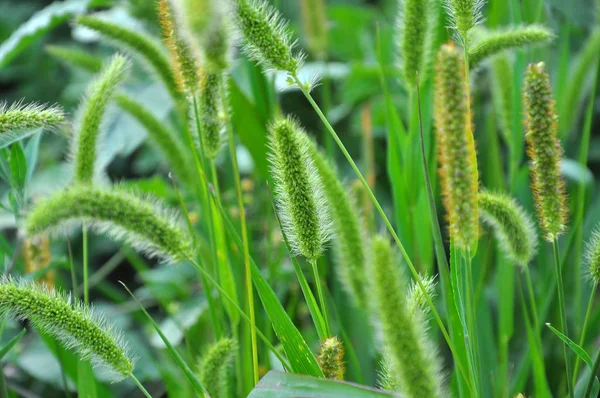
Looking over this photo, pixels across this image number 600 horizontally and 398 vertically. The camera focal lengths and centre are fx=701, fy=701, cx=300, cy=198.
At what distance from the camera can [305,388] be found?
74cm

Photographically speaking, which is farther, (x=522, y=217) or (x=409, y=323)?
(x=522, y=217)

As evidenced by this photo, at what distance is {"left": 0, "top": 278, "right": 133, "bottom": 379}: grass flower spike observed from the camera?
31.9 inches

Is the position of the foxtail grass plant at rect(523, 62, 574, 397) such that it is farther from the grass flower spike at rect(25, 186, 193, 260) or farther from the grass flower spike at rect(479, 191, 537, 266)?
the grass flower spike at rect(25, 186, 193, 260)

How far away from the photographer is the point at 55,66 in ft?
9.10

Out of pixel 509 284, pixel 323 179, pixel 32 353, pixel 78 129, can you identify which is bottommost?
pixel 32 353

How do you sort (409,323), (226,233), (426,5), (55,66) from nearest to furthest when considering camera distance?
(409,323)
(426,5)
(226,233)
(55,66)

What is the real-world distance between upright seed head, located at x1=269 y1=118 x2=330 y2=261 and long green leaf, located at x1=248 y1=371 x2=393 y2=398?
0.16 meters

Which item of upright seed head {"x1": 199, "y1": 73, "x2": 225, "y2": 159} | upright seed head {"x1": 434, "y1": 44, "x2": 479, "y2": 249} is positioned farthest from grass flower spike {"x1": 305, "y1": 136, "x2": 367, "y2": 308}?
upright seed head {"x1": 434, "y1": 44, "x2": 479, "y2": 249}

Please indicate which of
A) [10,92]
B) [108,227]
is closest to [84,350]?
[108,227]

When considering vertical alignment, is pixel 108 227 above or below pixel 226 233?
above

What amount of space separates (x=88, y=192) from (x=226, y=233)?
0.38m

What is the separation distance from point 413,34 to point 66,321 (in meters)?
0.64

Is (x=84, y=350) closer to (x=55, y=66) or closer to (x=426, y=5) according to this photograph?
(x=426, y=5)

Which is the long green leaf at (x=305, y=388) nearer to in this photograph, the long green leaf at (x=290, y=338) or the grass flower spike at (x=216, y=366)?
the long green leaf at (x=290, y=338)
